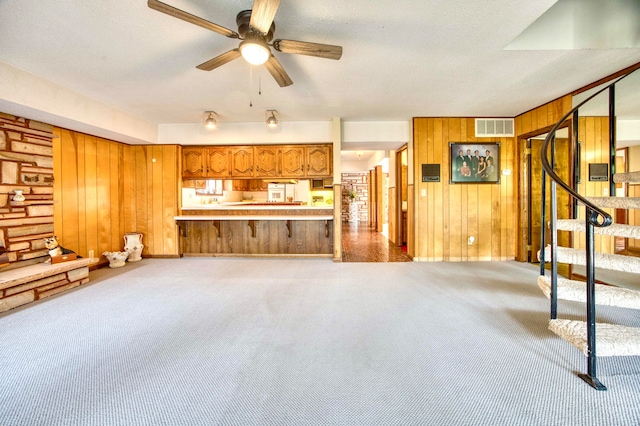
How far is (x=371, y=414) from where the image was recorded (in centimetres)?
140

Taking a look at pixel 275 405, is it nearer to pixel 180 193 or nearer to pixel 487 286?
pixel 487 286

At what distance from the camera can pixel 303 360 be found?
1.88m

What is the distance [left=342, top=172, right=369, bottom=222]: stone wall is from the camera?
11.5 metres

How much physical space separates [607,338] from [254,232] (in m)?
4.82

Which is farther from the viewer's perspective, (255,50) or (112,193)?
(112,193)

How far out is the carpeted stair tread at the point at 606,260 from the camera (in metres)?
1.86

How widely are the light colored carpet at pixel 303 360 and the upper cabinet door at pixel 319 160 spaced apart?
2.60 meters

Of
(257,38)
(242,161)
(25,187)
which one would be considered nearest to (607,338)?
(257,38)

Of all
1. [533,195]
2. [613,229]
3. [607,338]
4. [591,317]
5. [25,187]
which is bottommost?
[607,338]

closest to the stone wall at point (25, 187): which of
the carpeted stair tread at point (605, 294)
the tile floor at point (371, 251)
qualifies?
the tile floor at point (371, 251)

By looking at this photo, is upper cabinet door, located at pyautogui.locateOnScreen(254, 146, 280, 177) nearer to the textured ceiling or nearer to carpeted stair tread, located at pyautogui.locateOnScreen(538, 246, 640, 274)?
the textured ceiling

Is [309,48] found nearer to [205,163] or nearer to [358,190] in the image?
[205,163]

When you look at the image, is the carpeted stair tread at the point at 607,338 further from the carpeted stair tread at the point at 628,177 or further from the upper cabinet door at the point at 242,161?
the upper cabinet door at the point at 242,161

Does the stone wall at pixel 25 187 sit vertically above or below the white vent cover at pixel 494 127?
below
